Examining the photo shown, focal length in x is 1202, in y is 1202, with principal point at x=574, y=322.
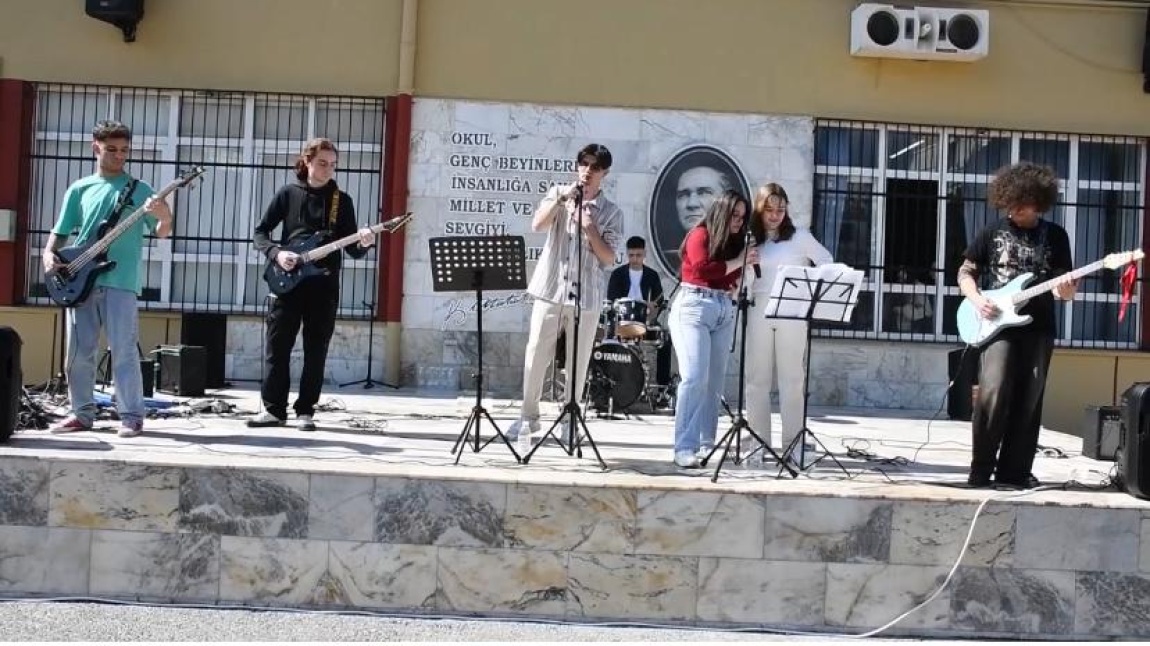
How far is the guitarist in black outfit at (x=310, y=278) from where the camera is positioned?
7848 mm

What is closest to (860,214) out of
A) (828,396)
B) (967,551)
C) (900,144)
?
(900,144)

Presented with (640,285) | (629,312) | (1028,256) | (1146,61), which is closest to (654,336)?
(629,312)

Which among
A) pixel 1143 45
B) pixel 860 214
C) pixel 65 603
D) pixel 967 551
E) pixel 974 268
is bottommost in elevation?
pixel 65 603

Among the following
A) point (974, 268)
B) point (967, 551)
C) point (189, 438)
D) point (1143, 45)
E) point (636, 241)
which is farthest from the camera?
point (1143, 45)

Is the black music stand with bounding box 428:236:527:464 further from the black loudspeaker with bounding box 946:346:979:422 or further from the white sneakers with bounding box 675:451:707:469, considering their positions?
the black loudspeaker with bounding box 946:346:979:422

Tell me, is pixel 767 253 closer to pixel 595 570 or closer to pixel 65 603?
pixel 595 570

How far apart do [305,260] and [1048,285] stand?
4.46 meters

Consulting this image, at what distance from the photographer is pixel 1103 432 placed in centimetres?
871

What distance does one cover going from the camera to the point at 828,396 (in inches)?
478

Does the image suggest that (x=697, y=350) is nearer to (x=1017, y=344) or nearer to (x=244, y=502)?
(x=1017, y=344)


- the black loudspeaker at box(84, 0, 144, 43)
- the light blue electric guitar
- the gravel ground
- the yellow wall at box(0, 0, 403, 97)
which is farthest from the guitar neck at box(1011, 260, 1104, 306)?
the black loudspeaker at box(84, 0, 144, 43)

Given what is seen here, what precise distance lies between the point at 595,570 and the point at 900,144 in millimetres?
7713

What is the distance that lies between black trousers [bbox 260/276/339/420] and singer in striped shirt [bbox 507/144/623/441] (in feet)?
4.67

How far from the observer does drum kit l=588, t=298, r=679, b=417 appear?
1021cm
